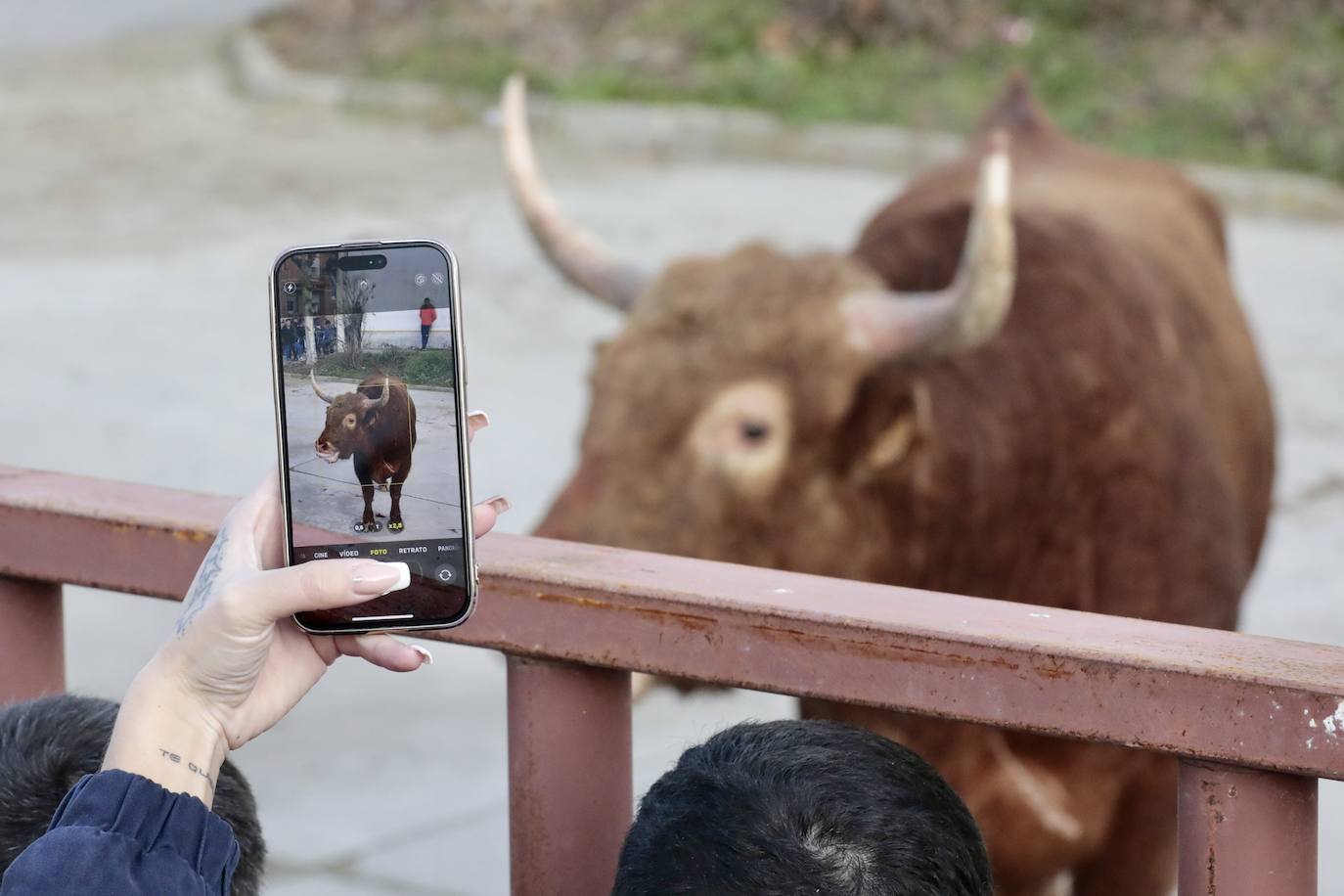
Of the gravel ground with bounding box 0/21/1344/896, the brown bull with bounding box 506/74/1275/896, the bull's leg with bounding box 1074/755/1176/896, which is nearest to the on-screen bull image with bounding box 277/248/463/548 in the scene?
the gravel ground with bounding box 0/21/1344/896

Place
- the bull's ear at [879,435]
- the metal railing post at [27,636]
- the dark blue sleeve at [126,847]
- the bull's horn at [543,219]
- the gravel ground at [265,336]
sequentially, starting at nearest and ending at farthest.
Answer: the dark blue sleeve at [126,847], the metal railing post at [27,636], the bull's ear at [879,435], the bull's horn at [543,219], the gravel ground at [265,336]

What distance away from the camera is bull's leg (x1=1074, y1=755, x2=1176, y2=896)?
130 inches

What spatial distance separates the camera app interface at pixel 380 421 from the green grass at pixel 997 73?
10455 millimetres

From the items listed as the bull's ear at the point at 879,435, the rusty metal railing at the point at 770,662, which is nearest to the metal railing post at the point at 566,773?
the rusty metal railing at the point at 770,662

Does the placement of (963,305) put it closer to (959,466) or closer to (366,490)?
(959,466)

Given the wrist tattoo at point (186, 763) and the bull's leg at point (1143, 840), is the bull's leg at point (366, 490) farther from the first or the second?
the bull's leg at point (1143, 840)

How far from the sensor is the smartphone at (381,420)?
1.24 meters

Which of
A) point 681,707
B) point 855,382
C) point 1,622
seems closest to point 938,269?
point 855,382

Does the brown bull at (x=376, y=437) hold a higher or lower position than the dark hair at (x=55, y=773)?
higher

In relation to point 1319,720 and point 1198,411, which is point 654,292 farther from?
point 1319,720

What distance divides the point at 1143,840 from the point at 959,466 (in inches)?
30.6

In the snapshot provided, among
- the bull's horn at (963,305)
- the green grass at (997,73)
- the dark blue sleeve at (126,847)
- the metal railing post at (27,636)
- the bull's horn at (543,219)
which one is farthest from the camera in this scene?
the green grass at (997,73)

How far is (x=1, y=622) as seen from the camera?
1.70 meters

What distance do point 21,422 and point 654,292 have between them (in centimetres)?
387
